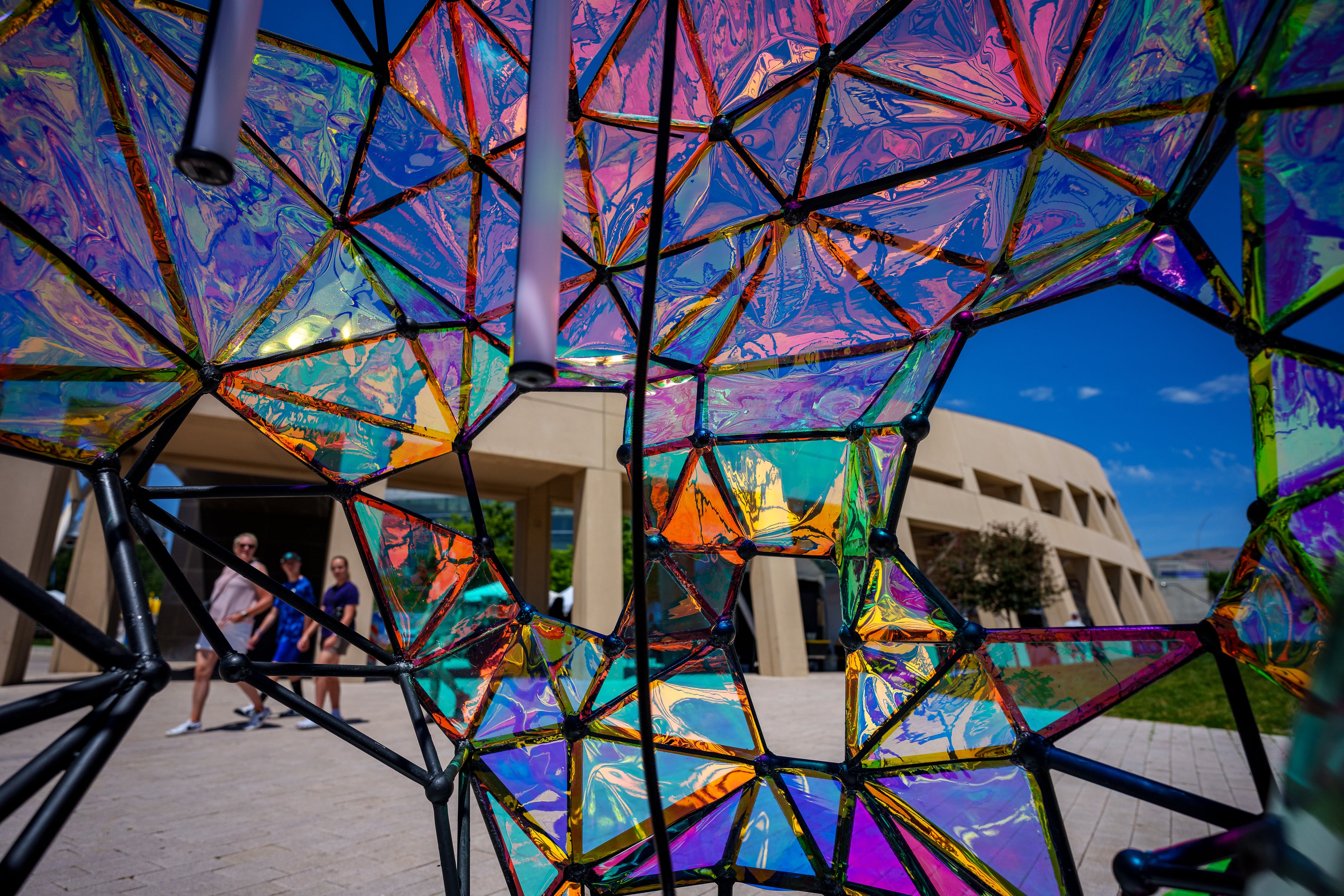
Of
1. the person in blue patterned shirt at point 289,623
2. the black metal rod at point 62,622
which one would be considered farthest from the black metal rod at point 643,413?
the person in blue patterned shirt at point 289,623

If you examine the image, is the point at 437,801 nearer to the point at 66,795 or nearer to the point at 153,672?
the point at 153,672

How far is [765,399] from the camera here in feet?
11.3

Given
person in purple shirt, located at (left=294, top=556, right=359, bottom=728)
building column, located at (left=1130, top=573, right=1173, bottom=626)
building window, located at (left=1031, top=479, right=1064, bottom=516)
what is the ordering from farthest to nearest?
building column, located at (left=1130, top=573, right=1173, bottom=626), building window, located at (left=1031, top=479, right=1064, bottom=516), person in purple shirt, located at (left=294, top=556, right=359, bottom=728)

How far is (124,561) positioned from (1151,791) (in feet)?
10.4

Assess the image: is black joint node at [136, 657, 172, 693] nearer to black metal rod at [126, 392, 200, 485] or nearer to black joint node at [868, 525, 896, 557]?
black metal rod at [126, 392, 200, 485]

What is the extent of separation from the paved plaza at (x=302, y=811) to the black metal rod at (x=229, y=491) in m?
1.97

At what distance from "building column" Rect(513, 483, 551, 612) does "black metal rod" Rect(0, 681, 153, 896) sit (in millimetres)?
16729

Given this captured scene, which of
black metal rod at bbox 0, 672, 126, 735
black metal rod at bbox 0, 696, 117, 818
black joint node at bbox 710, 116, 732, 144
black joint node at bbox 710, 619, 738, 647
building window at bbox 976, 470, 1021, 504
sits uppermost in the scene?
building window at bbox 976, 470, 1021, 504

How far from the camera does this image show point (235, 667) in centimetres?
274

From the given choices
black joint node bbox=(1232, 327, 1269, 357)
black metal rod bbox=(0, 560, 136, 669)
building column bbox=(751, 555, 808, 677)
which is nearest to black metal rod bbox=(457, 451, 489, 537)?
black metal rod bbox=(0, 560, 136, 669)

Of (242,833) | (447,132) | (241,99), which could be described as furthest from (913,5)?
(242,833)

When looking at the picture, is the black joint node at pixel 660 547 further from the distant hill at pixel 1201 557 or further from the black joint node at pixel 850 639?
the distant hill at pixel 1201 557

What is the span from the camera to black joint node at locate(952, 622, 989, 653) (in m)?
2.64

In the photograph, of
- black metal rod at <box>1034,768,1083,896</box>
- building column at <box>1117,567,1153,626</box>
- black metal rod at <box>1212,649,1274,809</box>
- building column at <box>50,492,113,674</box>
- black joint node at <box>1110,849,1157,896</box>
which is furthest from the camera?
building column at <box>1117,567,1153,626</box>
